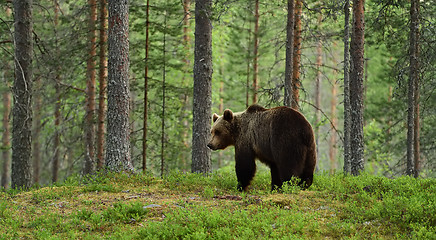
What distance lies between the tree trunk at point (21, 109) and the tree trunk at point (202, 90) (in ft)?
17.2

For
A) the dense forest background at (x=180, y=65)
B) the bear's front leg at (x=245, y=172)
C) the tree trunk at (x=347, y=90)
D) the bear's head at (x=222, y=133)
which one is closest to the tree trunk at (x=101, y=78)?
the dense forest background at (x=180, y=65)

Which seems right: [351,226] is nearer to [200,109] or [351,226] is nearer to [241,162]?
[241,162]

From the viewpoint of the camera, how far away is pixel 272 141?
9508 millimetres

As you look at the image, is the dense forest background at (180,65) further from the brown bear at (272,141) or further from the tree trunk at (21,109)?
the brown bear at (272,141)

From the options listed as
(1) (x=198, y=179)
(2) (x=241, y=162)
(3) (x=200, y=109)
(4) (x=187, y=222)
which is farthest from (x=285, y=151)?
(3) (x=200, y=109)

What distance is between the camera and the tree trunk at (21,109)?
42.4ft

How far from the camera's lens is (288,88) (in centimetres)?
1387

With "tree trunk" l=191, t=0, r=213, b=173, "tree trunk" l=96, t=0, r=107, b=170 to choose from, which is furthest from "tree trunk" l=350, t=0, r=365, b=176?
"tree trunk" l=96, t=0, r=107, b=170

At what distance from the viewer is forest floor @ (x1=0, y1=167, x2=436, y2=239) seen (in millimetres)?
6086

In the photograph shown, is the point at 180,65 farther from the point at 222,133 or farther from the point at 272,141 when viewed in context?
the point at 272,141

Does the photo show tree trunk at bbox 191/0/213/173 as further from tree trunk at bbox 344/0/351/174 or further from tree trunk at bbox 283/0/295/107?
tree trunk at bbox 344/0/351/174

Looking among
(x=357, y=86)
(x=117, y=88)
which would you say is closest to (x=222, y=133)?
(x=117, y=88)

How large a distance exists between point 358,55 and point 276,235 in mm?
8307

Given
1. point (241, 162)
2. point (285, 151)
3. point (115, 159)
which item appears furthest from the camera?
point (115, 159)
